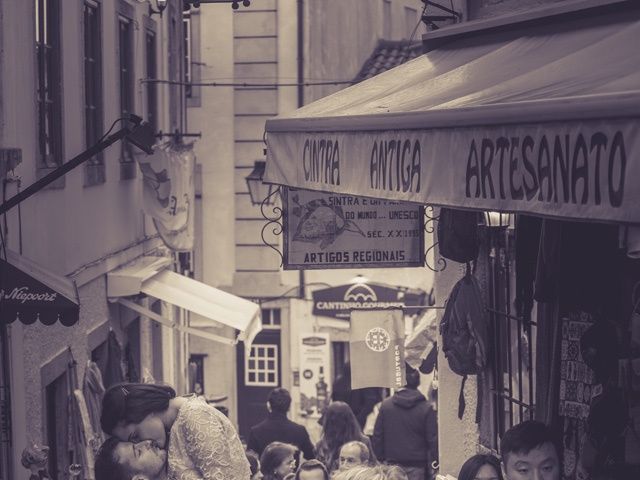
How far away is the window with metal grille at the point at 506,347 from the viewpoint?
371 inches

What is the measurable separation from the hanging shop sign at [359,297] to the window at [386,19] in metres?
6.50

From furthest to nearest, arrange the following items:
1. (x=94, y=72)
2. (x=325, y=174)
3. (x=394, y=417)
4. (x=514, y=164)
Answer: (x=94, y=72) < (x=394, y=417) < (x=325, y=174) < (x=514, y=164)

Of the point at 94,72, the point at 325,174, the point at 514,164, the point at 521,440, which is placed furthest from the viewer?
the point at 94,72

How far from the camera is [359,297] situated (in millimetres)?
25312

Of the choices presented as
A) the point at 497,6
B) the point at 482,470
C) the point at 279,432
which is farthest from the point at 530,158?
the point at 279,432

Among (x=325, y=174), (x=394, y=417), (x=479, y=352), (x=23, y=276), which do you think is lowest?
(x=394, y=417)

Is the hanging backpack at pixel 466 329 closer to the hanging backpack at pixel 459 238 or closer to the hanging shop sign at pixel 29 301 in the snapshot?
the hanging backpack at pixel 459 238

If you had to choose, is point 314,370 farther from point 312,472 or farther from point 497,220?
point 312,472

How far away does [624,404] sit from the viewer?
7.20 m

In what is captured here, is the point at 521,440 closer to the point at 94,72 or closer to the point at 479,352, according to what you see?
the point at 479,352

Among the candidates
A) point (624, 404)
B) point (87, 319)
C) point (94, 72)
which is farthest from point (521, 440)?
point (94, 72)

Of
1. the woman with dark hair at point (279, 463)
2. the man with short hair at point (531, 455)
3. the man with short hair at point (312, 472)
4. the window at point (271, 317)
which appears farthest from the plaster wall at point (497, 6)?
the window at point (271, 317)

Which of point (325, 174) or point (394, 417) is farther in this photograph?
point (394, 417)

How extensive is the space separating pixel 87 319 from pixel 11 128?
3.88 m
